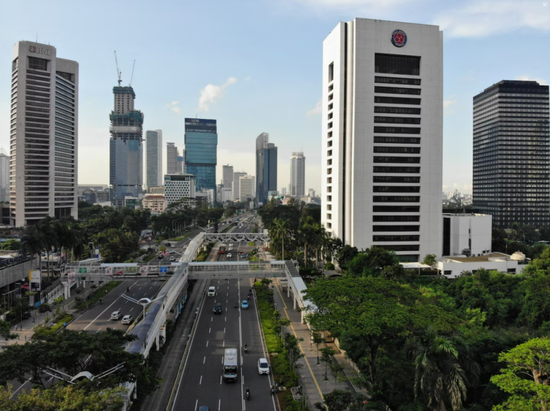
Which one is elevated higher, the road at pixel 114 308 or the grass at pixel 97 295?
the grass at pixel 97 295

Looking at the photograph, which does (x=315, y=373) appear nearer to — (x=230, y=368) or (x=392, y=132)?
(x=230, y=368)

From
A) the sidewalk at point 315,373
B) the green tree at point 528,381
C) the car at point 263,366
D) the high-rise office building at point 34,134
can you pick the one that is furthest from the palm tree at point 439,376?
the high-rise office building at point 34,134

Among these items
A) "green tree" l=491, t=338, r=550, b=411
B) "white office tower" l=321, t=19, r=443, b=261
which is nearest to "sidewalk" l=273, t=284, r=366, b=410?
"green tree" l=491, t=338, r=550, b=411

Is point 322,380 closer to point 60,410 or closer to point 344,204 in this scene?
point 60,410

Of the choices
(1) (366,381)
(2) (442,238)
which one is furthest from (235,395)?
(2) (442,238)

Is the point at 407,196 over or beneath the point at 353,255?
over

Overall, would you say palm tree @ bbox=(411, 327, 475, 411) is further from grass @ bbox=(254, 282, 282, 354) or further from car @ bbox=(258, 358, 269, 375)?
grass @ bbox=(254, 282, 282, 354)

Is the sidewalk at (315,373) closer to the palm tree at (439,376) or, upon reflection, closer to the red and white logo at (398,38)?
the palm tree at (439,376)
